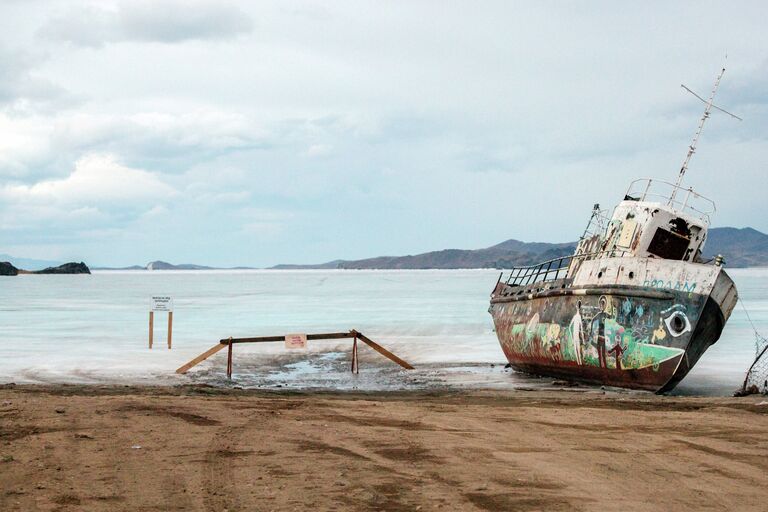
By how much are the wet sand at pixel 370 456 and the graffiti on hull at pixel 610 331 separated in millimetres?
2941

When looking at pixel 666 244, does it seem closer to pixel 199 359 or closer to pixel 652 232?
pixel 652 232

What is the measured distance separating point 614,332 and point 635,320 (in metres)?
0.52

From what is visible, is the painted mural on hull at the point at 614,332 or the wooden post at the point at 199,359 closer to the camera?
A: the painted mural on hull at the point at 614,332

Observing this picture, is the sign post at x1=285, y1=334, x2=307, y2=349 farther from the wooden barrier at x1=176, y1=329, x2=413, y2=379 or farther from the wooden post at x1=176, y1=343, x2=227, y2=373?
the wooden post at x1=176, y1=343, x2=227, y2=373

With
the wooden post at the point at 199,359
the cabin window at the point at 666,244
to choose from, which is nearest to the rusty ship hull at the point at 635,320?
the cabin window at the point at 666,244

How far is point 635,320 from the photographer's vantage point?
15250 millimetres

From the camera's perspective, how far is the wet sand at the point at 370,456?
6.43m

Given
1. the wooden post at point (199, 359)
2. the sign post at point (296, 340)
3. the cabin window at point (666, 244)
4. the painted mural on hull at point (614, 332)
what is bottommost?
the wooden post at point (199, 359)

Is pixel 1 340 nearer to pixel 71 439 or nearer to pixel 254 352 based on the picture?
pixel 254 352

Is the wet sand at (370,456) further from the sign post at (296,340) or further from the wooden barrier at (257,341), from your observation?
the wooden barrier at (257,341)

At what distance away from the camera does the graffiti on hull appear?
1488cm

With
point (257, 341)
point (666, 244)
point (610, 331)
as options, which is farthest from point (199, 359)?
point (666, 244)

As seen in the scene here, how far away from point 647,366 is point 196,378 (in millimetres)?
10162

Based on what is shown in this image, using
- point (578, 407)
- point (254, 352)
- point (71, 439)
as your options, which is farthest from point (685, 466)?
point (254, 352)
